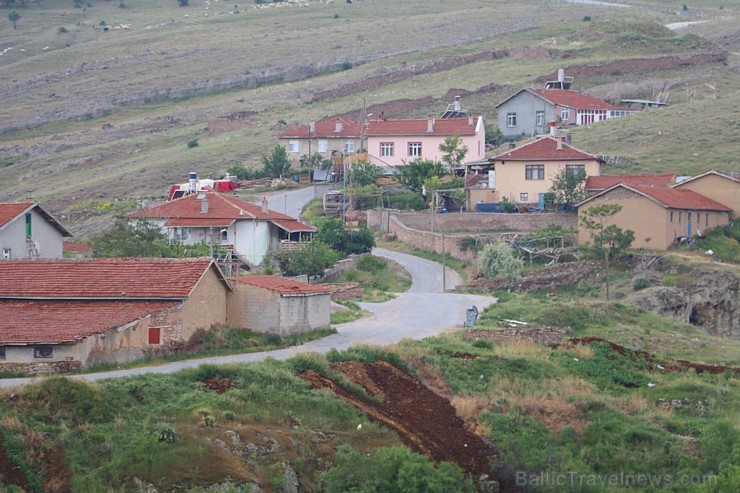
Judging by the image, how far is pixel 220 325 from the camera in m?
33.2

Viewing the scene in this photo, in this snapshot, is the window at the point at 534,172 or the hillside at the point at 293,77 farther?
the hillside at the point at 293,77

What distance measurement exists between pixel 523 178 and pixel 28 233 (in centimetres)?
2553

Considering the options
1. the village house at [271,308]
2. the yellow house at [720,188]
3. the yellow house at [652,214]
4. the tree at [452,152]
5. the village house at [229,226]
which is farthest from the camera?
the tree at [452,152]

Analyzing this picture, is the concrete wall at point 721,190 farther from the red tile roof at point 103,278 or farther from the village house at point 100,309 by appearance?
the red tile roof at point 103,278

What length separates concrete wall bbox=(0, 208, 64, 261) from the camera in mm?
42875

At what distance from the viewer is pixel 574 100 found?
8338 centimetres

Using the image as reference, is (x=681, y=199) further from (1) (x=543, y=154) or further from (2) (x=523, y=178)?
(2) (x=523, y=178)

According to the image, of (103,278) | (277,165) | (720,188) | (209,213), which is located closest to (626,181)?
(720,188)

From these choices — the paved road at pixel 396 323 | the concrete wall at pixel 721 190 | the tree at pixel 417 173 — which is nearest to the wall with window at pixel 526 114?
the tree at pixel 417 173

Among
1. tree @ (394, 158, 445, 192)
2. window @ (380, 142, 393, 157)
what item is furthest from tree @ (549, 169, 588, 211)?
window @ (380, 142, 393, 157)

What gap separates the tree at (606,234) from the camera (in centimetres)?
5014

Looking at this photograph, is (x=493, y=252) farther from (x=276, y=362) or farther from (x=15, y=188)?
(x=15, y=188)

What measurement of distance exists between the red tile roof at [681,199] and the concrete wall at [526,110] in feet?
79.5

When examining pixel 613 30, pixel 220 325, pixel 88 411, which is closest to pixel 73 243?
pixel 220 325
